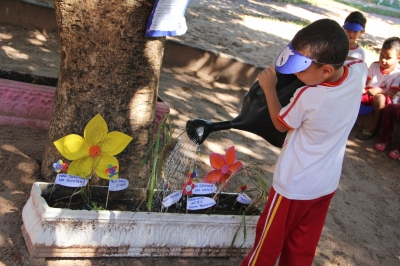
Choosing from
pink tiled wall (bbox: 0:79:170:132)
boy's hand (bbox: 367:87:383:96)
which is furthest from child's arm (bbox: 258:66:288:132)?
boy's hand (bbox: 367:87:383:96)

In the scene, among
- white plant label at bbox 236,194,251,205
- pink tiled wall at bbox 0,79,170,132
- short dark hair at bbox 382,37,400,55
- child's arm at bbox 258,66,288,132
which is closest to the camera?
child's arm at bbox 258,66,288,132

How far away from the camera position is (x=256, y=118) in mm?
2434

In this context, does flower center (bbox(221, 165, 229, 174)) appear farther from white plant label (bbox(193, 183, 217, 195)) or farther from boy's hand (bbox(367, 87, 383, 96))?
boy's hand (bbox(367, 87, 383, 96))

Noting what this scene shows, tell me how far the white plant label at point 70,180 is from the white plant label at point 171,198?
421 mm

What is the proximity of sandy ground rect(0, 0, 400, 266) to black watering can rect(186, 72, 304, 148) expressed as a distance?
0.73m

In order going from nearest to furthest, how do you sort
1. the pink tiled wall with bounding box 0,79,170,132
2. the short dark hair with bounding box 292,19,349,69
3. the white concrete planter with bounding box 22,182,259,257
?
the short dark hair with bounding box 292,19,349,69
the white concrete planter with bounding box 22,182,259,257
the pink tiled wall with bounding box 0,79,170,132

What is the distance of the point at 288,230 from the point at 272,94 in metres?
0.65

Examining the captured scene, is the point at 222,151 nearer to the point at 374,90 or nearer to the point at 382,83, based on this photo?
the point at 374,90

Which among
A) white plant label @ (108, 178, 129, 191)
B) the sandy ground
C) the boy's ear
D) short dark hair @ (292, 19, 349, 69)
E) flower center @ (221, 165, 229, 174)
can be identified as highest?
short dark hair @ (292, 19, 349, 69)

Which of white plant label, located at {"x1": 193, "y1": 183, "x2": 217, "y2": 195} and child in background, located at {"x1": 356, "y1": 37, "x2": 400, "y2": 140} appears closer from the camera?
white plant label, located at {"x1": 193, "y1": 183, "x2": 217, "y2": 195}

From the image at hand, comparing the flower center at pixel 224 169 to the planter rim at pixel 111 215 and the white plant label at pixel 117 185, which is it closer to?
the planter rim at pixel 111 215

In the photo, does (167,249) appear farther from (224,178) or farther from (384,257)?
(384,257)

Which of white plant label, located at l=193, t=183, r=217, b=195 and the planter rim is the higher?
white plant label, located at l=193, t=183, r=217, b=195

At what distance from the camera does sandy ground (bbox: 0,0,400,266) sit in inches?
110
